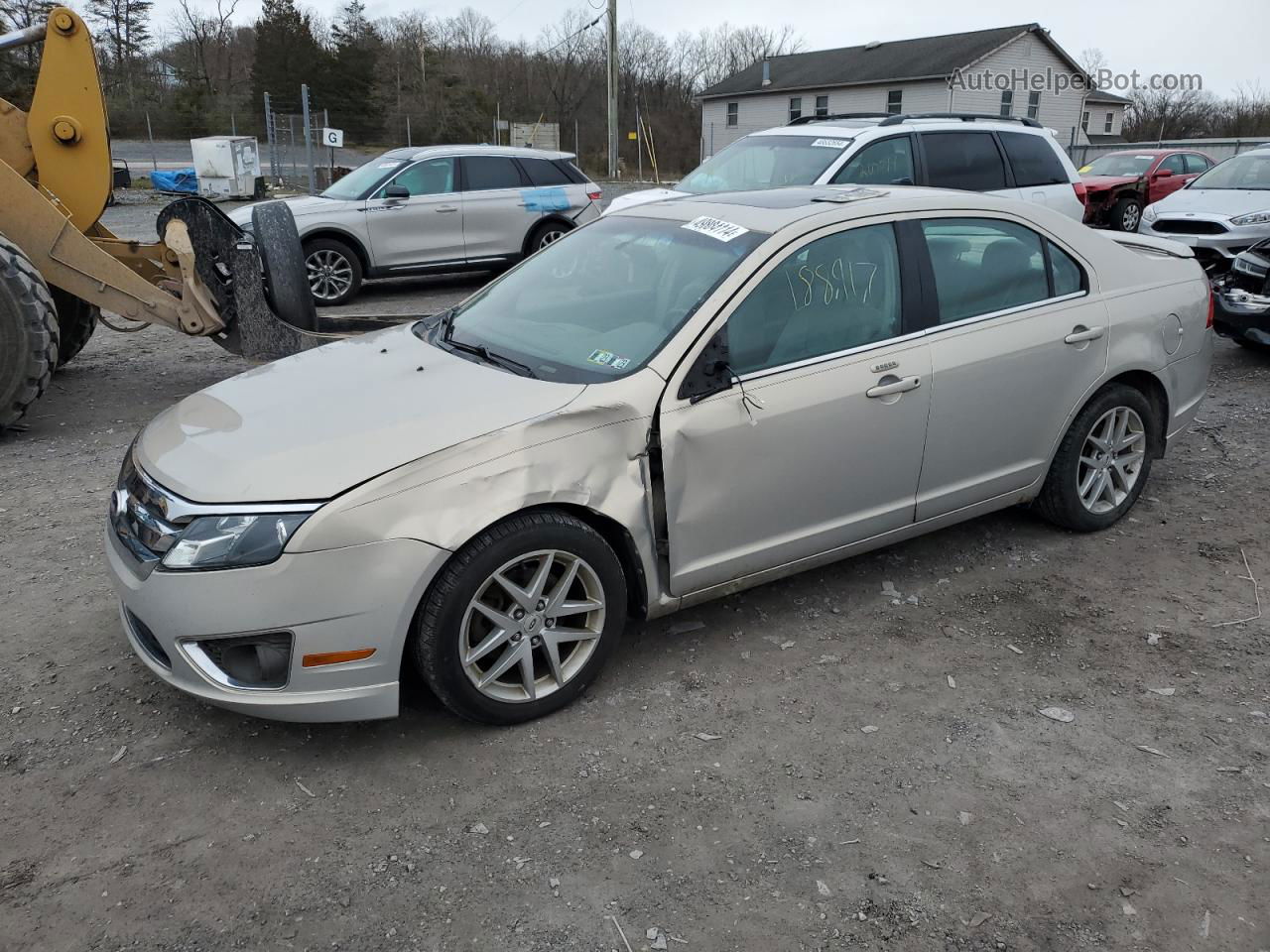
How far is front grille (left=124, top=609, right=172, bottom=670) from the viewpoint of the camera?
309 cm

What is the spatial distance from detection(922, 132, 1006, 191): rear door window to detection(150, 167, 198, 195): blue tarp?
69.1 ft

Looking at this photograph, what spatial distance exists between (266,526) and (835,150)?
23.2 feet

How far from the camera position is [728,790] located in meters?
3.07

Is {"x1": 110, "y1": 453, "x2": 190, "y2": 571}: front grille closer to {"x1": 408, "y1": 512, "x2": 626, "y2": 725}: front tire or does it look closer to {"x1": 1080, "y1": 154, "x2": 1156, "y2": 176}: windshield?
{"x1": 408, "y1": 512, "x2": 626, "y2": 725}: front tire

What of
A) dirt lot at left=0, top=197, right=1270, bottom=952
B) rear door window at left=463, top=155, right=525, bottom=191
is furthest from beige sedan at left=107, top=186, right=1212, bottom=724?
rear door window at left=463, top=155, right=525, bottom=191

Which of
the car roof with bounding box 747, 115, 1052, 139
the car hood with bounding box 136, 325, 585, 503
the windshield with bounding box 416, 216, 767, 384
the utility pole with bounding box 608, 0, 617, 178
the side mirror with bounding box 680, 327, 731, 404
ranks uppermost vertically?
the utility pole with bounding box 608, 0, 617, 178

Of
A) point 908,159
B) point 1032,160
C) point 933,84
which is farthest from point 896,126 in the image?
point 933,84

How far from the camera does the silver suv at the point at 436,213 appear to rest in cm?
1110

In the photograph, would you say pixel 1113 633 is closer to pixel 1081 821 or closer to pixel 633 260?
pixel 1081 821

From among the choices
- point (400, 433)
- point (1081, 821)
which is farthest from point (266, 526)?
point (1081, 821)

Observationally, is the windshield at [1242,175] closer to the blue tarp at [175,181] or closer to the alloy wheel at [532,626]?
the alloy wheel at [532,626]

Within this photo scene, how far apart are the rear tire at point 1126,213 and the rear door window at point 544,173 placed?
10.0 metres

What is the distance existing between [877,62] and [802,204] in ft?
145

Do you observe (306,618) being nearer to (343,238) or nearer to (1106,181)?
(343,238)
